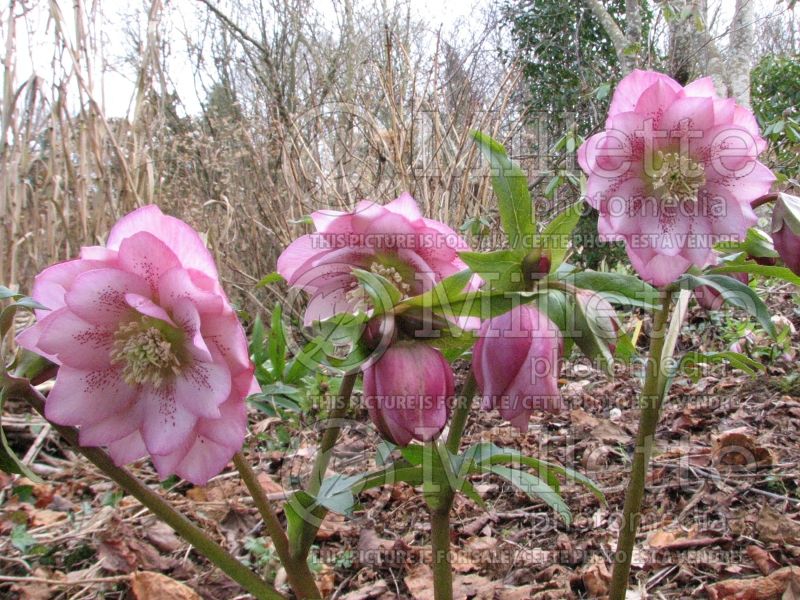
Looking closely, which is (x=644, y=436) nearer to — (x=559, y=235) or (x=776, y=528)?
(x=559, y=235)

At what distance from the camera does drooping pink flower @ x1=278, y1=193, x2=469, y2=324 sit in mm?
562

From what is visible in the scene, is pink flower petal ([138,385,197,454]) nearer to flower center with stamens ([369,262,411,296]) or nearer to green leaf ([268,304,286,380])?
flower center with stamens ([369,262,411,296])

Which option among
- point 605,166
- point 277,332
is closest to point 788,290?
point 277,332

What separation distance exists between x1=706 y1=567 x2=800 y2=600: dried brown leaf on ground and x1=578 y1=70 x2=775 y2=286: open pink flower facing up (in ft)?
1.73

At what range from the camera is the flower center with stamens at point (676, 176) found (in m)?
0.61

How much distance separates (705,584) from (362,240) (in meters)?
0.74

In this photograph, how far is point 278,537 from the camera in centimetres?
60

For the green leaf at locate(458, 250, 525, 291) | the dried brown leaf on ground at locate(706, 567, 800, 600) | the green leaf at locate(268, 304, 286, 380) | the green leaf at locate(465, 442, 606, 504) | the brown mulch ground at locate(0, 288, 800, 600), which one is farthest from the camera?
the green leaf at locate(268, 304, 286, 380)

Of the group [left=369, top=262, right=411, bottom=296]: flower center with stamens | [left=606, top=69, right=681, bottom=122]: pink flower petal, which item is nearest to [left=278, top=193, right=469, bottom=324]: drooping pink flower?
[left=369, top=262, right=411, bottom=296]: flower center with stamens

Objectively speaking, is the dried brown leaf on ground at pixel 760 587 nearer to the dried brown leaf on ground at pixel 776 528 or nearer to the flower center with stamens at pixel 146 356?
the dried brown leaf on ground at pixel 776 528

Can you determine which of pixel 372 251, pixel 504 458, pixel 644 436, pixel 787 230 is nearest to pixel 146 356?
pixel 372 251

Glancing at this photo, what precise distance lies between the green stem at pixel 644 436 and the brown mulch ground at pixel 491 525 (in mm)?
299

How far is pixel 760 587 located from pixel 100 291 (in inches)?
34.6

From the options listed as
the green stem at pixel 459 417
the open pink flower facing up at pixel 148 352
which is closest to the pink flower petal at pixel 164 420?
the open pink flower facing up at pixel 148 352
